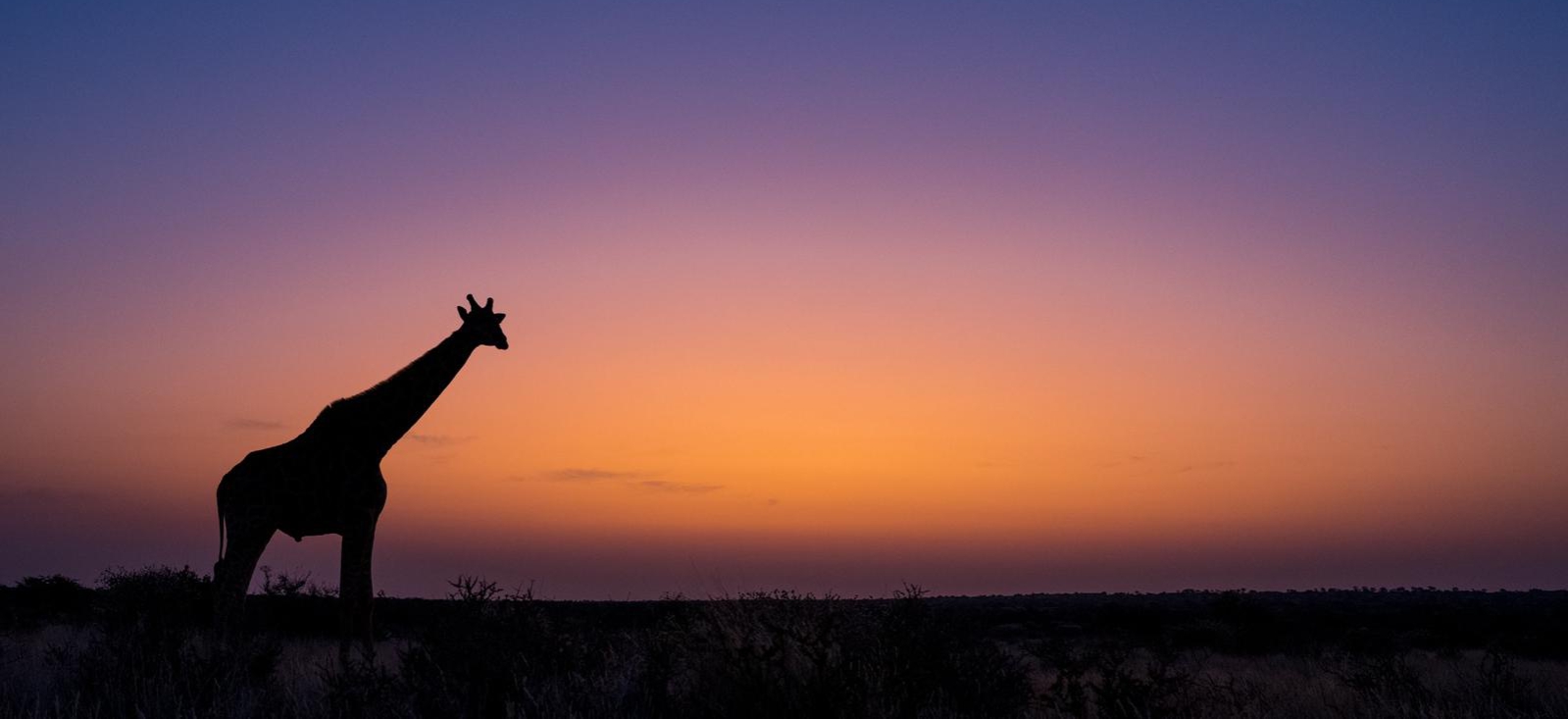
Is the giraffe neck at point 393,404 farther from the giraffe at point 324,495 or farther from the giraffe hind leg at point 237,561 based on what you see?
the giraffe hind leg at point 237,561

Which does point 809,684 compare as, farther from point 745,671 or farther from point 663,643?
point 663,643

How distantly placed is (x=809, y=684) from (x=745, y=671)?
62 centimetres

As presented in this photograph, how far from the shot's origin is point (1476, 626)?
40375mm

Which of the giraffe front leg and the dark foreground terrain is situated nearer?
the dark foreground terrain

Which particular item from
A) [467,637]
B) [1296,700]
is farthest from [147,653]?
[1296,700]

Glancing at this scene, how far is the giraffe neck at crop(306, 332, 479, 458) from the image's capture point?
13.0 metres

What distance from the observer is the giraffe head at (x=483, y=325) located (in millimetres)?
14359

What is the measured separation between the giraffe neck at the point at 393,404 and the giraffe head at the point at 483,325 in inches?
10.0

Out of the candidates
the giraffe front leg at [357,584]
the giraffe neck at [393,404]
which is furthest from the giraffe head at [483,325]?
the giraffe front leg at [357,584]

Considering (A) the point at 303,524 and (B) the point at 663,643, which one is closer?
(B) the point at 663,643

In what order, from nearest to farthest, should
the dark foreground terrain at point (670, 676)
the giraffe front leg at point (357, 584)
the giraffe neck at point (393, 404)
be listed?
the dark foreground terrain at point (670, 676) < the giraffe front leg at point (357, 584) < the giraffe neck at point (393, 404)

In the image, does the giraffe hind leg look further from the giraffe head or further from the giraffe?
the giraffe head

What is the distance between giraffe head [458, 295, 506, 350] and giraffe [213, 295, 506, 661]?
142 centimetres

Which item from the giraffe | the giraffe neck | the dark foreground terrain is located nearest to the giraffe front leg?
the giraffe
